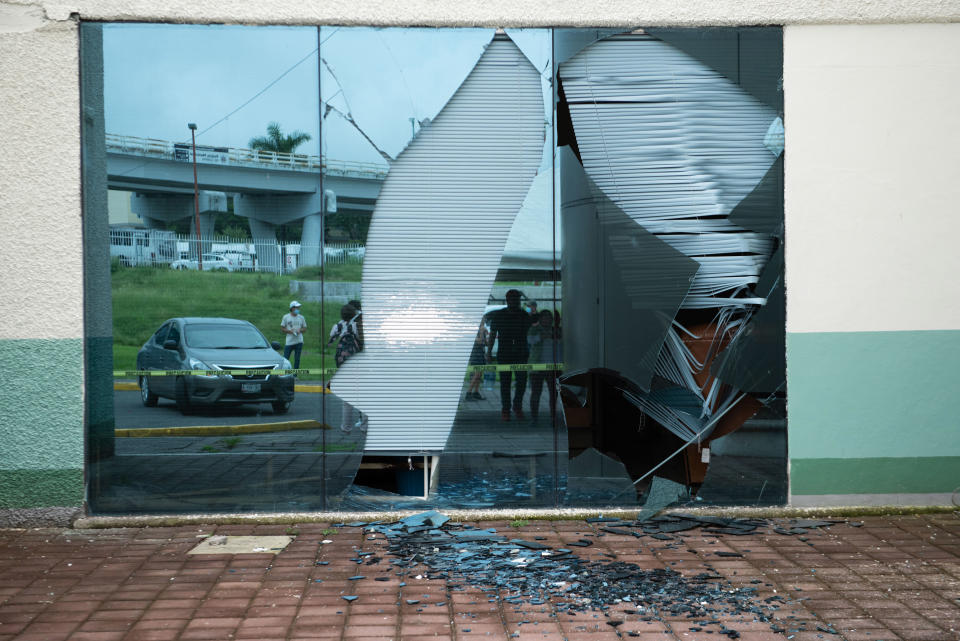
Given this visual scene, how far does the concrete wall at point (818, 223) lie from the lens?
600 centimetres

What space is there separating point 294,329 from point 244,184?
1084 mm

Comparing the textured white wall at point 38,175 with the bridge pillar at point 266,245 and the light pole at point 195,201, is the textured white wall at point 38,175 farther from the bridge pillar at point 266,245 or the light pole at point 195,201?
the bridge pillar at point 266,245

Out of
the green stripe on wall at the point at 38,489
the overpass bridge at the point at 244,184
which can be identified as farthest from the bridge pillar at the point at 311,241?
the green stripe on wall at the point at 38,489

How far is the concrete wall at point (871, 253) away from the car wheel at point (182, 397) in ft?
14.2

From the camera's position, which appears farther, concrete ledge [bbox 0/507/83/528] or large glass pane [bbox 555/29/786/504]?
large glass pane [bbox 555/29/786/504]

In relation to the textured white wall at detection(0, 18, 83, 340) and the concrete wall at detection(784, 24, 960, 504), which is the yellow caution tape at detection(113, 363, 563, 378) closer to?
the textured white wall at detection(0, 18, 83, 340)

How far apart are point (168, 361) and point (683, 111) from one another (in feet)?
13.5

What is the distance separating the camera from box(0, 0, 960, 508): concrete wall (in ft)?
19.7

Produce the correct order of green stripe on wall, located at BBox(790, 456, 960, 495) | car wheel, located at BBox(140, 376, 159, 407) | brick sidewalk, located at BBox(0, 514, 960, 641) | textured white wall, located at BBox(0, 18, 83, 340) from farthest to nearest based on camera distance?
green stripe on wall, located at BBox(790, 456, 960, 495) < car wheel, located at BBox(140, 376, 159, 407) < textured white wall, located at BBox(0, 18, 83, 340) < brick sidewalk, located at BBox(0, 514, 960, 641)

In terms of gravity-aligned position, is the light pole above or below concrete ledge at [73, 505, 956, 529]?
above

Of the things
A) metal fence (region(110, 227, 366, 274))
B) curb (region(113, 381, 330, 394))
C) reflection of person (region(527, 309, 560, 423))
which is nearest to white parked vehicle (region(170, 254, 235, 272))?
metal fence (region(110, 227, 366, 274))

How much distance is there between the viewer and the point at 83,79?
603 centimetres

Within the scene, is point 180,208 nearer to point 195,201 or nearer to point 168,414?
point 195,201

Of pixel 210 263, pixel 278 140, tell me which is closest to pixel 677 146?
pixel 278 140
